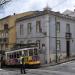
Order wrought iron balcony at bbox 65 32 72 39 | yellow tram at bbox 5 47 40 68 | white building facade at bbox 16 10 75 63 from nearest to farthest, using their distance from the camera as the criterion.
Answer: yellow tram at bbox 5 47 40 68, white building facade at bbox 16 10 75 63, wrought iron balcony at bbox 65 32 72 39

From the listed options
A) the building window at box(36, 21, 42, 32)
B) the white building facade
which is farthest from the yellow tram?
the building window at box(36, 21, 42, 32)

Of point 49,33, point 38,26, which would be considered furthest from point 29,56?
point 38,26

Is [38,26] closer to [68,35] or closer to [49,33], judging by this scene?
[49,33]

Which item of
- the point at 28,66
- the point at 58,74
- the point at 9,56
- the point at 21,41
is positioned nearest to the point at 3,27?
the point at 21,41

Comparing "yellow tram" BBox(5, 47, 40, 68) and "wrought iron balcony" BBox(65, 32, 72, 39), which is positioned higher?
"wrought iron balcony" BBox(65, 32, 72, 39)

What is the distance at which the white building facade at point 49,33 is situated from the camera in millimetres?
44156

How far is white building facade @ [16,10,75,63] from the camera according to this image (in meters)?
44.2

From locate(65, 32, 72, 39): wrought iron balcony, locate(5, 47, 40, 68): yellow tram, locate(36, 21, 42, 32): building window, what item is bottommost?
locate(5, 47, 40, 68): yellow tram

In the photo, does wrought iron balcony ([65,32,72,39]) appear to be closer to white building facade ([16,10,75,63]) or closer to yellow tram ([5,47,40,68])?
white building facade ([16,10,75,63])

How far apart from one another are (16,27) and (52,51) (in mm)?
10002

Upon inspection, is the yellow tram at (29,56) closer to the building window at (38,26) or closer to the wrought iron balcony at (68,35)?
the building window at (38,26)

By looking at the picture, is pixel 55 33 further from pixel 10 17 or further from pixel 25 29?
pixel 10 17

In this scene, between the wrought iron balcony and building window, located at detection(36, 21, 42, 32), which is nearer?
building window, located at detection(36, 21, 42, 32)

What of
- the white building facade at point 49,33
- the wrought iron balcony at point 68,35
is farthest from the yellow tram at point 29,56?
the wrought iron balcony at point 68,35
